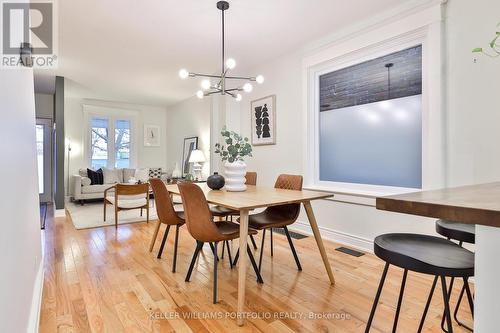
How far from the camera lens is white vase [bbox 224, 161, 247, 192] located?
2.54m

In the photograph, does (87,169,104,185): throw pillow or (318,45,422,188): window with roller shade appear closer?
(318,45,422,188): window with roller shade

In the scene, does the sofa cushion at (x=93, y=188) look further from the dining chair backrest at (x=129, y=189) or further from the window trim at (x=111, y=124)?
the dining chair backrest at (x=129, y=189)

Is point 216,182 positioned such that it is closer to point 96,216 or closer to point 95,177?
point 96,216

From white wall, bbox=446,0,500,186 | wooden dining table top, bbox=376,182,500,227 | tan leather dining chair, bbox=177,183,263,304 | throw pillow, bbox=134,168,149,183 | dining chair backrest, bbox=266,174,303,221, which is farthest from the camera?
throw pillow, bbox=134,168,149,183

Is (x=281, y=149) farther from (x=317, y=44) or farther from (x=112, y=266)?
(x=112, y=266)

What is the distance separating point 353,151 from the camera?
325 cm

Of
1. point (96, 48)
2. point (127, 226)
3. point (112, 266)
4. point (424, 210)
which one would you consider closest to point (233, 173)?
point (112, 266)

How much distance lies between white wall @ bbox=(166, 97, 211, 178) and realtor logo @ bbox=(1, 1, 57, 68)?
9.38ft

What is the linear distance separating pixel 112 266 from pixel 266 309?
1608 mm

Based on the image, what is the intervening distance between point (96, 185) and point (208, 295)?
5.16 meters

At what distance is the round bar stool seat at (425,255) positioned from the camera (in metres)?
0.99

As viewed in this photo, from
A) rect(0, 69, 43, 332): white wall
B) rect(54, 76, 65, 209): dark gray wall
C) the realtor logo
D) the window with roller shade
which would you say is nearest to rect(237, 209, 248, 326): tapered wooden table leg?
rect(0, 69, 43, 332): white wall

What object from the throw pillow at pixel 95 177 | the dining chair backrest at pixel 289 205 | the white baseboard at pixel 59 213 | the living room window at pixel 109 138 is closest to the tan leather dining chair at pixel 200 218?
the dining chair backrest at pixel 289 205

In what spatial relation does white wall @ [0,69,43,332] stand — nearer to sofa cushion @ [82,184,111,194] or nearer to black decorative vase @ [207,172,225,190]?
black decorative vase @ [207,172,225,190]
